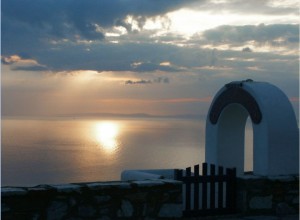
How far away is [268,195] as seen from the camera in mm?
8930

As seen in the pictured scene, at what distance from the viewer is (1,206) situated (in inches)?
267

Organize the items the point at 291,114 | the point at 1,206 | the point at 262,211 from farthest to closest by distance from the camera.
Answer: the point at 291,114 → the point at 262,211 → the point at 1,206

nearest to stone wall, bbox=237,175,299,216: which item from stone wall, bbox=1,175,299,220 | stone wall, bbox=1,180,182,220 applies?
stone wall, bbox=1,175,299,220

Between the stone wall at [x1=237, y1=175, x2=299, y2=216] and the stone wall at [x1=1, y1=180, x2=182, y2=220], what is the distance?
1471 mm

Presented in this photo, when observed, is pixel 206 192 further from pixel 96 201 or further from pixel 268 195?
pixel 96 201

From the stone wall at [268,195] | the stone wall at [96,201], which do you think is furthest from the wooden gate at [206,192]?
the stone wall at [96,201]

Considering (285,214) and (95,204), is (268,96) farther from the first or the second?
(95,204)

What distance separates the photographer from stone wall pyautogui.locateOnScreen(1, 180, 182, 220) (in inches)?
274

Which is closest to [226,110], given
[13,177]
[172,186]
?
[172,186]

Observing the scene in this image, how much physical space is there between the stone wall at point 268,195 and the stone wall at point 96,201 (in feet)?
4.83

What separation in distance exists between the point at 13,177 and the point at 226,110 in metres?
66.2

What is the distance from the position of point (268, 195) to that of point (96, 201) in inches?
132

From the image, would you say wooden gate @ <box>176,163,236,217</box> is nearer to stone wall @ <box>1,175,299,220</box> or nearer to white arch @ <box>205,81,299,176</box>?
stone wall @ <box>1,175,299,220</box>

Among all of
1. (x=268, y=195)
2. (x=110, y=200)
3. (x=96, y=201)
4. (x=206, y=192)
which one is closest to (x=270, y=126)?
(x=268, y=195)
